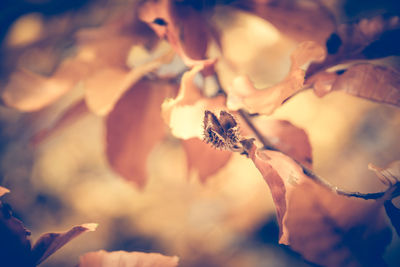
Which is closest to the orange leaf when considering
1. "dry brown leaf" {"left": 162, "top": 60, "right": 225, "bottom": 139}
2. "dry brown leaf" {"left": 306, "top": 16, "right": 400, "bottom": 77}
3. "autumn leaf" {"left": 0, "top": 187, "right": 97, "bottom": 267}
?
"autumn leaf" {"left": 0, "top": 187, "right": 97, "bottom": 267}

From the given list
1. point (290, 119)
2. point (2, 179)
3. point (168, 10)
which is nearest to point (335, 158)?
point (290, 119)

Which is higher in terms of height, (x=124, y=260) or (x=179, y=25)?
(x=179, y=25)

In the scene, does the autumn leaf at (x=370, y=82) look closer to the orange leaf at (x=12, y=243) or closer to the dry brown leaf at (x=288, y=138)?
the dry brown leaf at (x=288, y=138)

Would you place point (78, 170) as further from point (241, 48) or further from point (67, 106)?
point (241, 48)

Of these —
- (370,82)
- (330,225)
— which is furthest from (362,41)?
(330,225)

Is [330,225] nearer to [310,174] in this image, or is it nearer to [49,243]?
[310,174]

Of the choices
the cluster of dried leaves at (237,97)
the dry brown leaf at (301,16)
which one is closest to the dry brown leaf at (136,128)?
the cluster of dried leaves at (237,97)

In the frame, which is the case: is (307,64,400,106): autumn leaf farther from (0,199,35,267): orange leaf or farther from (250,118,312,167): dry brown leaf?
(0,199,35,267): orange leaf
